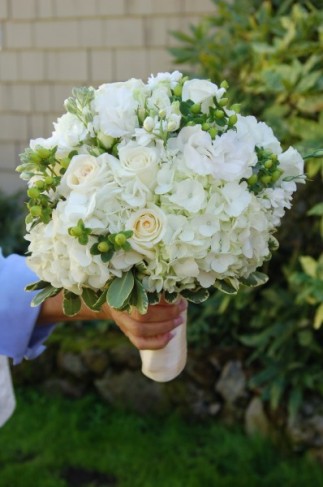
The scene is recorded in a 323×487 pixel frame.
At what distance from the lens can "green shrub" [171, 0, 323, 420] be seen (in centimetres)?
383

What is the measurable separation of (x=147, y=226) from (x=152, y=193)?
0.25ft

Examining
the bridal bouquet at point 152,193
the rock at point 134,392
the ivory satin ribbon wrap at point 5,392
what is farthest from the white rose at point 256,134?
the rock at point 134,392

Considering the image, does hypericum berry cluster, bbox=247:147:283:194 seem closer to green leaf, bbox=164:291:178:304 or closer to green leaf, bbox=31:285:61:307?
green leaf, bbox=164:291:178:304

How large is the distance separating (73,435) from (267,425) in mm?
1084

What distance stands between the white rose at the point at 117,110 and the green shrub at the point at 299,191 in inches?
68.6

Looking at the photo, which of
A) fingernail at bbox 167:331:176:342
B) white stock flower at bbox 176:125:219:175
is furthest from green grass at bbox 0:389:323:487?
white stock flower at bbox 176:125:219:175

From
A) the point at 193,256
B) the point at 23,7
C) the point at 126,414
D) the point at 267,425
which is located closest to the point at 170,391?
the point at 126,414

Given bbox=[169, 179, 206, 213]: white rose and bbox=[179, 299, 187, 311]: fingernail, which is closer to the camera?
bbox=[169, 179, 206, 213]: white rose

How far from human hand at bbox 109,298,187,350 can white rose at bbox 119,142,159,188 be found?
1.16 ft

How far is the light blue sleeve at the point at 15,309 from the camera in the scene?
2373 mm

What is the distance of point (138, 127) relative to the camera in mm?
1852

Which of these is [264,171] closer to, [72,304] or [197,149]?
[197,149]

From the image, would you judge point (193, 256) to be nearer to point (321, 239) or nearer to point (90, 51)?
point (321, 239)

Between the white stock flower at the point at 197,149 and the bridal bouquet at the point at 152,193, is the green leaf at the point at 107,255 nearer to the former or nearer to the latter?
the bridal bouquet at the point at 152,193
